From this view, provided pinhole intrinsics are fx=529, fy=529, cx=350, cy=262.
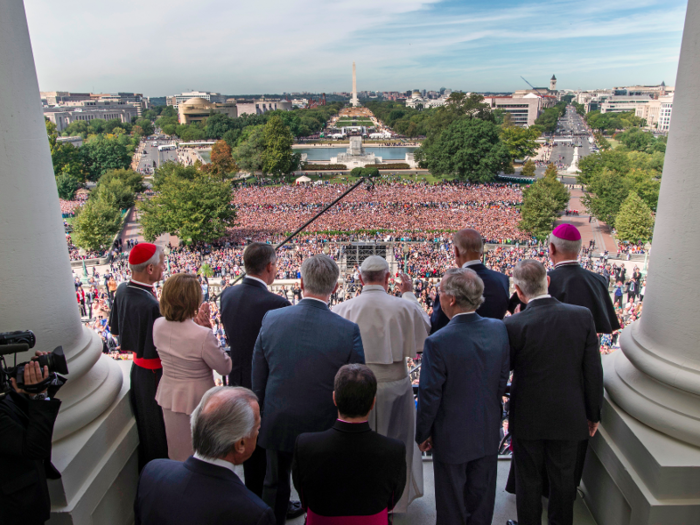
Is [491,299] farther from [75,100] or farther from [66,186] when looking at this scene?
[75,100]

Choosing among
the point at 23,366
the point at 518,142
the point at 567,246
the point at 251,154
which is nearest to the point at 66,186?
the point at 251,154

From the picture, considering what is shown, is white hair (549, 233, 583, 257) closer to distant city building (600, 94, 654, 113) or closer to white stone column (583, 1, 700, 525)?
white stone column (583, 1, 700, 525)

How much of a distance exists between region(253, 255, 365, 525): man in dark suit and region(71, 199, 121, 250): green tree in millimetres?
30983

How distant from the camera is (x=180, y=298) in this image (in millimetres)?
3201

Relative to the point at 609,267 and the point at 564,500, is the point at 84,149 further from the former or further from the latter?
the point at 564,500

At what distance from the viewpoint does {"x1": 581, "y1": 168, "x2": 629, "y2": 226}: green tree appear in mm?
33469

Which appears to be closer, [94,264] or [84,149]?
[94,264]

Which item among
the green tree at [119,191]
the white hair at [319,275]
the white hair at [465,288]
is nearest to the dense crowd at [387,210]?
the green tree at [119,191]

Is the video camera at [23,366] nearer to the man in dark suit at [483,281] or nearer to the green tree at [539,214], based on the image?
the man in dark suit at [483,281]

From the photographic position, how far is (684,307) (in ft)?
9.45

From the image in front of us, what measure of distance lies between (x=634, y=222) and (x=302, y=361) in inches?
1195

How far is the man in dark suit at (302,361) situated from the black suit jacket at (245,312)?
1.48ft

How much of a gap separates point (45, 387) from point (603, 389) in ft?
10.1

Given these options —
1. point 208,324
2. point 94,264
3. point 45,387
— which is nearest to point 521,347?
point 208,324
